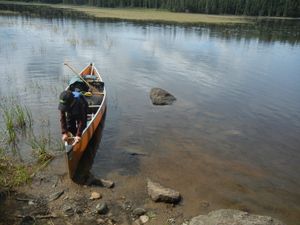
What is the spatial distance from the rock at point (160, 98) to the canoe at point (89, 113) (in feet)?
9.44

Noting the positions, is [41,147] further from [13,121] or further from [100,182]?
[13,121]

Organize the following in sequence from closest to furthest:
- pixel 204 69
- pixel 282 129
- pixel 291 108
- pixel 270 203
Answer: pixel 270 203, pixel 282 129, pixel 291 108, pixel 204 69

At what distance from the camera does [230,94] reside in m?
19.2

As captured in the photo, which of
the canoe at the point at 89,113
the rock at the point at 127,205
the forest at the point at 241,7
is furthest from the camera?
the forest at the point at 241,7

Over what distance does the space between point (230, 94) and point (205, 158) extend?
349 inches

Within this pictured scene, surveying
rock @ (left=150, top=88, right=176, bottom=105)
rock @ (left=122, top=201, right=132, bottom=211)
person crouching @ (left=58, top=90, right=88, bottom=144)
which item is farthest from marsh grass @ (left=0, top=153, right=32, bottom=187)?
rock @ (left=150, top=88, right=176, bottom=105)

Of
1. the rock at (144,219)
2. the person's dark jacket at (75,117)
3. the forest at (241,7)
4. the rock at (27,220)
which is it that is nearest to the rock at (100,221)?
the rock at (144,219)

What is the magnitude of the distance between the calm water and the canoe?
0.78 m

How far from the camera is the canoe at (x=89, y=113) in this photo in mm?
9305

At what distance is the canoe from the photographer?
30.5 feet

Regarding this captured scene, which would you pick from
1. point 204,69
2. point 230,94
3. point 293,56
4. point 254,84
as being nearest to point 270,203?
point 230,94

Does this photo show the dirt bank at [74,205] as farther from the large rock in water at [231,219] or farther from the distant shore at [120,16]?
the distant shore at [120,16]

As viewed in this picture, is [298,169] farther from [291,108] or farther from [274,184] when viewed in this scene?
[291,108]

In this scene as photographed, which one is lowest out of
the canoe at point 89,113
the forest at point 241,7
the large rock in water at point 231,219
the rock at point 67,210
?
the rock at point 67,210
